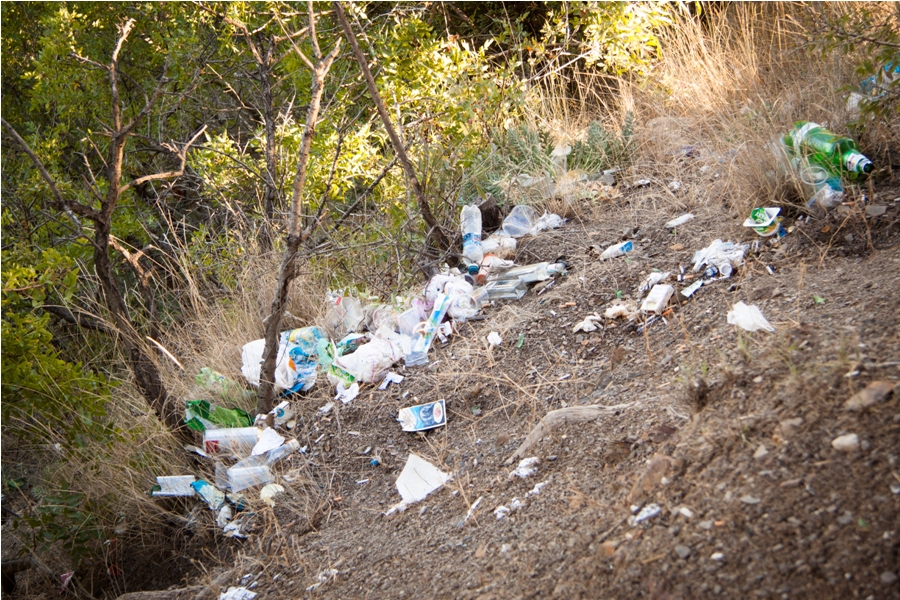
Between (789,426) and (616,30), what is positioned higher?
(616,30)

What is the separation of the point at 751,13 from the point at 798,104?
5.58 feet

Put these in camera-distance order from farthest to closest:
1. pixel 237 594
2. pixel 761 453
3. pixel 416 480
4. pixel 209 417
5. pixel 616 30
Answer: pixel 616 30
pixel 209 417
pixel 416 480
pixel 237 594
pixel 761 453

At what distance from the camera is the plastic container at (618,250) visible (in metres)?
3.41

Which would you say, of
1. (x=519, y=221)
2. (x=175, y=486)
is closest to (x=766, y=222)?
(x=519, y=221)

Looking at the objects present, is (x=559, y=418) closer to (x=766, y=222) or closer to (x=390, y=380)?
(x=390, y=380)

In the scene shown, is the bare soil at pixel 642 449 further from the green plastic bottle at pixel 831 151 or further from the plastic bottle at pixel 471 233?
the plastic bottle at pixel 471 233

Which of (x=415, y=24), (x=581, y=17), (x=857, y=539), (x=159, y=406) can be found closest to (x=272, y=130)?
(x=415, y=24)

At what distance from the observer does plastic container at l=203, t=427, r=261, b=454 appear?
3.15 meters

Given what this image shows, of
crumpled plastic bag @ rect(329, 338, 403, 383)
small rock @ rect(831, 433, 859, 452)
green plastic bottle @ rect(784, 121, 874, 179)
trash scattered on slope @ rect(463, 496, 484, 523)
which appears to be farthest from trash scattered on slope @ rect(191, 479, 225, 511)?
green plastic bottle @ rect(784, 121, 874, 179)

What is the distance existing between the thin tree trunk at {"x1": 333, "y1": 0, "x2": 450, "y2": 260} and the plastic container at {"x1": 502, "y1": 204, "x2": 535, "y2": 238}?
0.39 meters

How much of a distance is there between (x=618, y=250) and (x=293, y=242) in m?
1.51

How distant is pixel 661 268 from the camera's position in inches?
124

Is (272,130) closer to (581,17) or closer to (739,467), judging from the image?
(581,17)

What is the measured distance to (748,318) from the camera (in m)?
2.21
